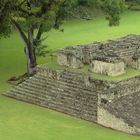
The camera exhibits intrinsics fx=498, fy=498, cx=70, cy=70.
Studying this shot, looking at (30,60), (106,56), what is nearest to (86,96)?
(106,56)

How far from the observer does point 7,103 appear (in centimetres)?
1714

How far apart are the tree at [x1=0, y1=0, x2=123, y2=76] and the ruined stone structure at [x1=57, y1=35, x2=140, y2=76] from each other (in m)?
1.63

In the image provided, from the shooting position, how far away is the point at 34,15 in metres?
19.5

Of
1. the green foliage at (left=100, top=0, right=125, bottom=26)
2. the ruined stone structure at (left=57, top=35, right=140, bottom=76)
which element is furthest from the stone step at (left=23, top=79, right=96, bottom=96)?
the green foliage at (left=100, top=0, right=125, bottom=26)

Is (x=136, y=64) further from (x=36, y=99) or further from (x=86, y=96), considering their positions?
(x=36, y=99)

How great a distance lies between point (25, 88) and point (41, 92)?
854 mm

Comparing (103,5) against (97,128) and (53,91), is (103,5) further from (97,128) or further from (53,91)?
(97,128)

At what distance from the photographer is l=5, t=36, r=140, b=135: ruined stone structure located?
47.7 feet

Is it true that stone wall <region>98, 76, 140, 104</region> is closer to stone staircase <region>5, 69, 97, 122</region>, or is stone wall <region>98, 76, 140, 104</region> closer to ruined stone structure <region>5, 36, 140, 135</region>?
ruined stone structure <region>5, 36, 140, 135</region>

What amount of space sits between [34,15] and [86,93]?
4969 mm

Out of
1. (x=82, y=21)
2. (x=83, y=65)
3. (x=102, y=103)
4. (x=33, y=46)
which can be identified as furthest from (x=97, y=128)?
(x=82, y=21)

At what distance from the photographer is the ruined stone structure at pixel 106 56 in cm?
1616

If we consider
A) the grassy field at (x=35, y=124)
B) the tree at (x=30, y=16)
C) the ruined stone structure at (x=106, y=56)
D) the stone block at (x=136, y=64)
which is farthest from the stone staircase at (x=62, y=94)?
the tree at (x=30, y=16)

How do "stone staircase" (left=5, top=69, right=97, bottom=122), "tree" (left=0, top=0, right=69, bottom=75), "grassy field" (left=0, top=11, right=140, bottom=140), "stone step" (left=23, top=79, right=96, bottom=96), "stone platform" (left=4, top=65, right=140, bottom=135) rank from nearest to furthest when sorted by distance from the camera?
"grassy field" (left=0, top=11, right=140, bottom=140) → "stone platform" (left=4, top=65, right=140, bottom=135) → "stone staircase" (left=5, top=69, right=97, bottom=122) → "stone step" (left=23, top=79, right=96, bottom=96) → "tree" (left=0, top=0, right=69, bottom=75)
